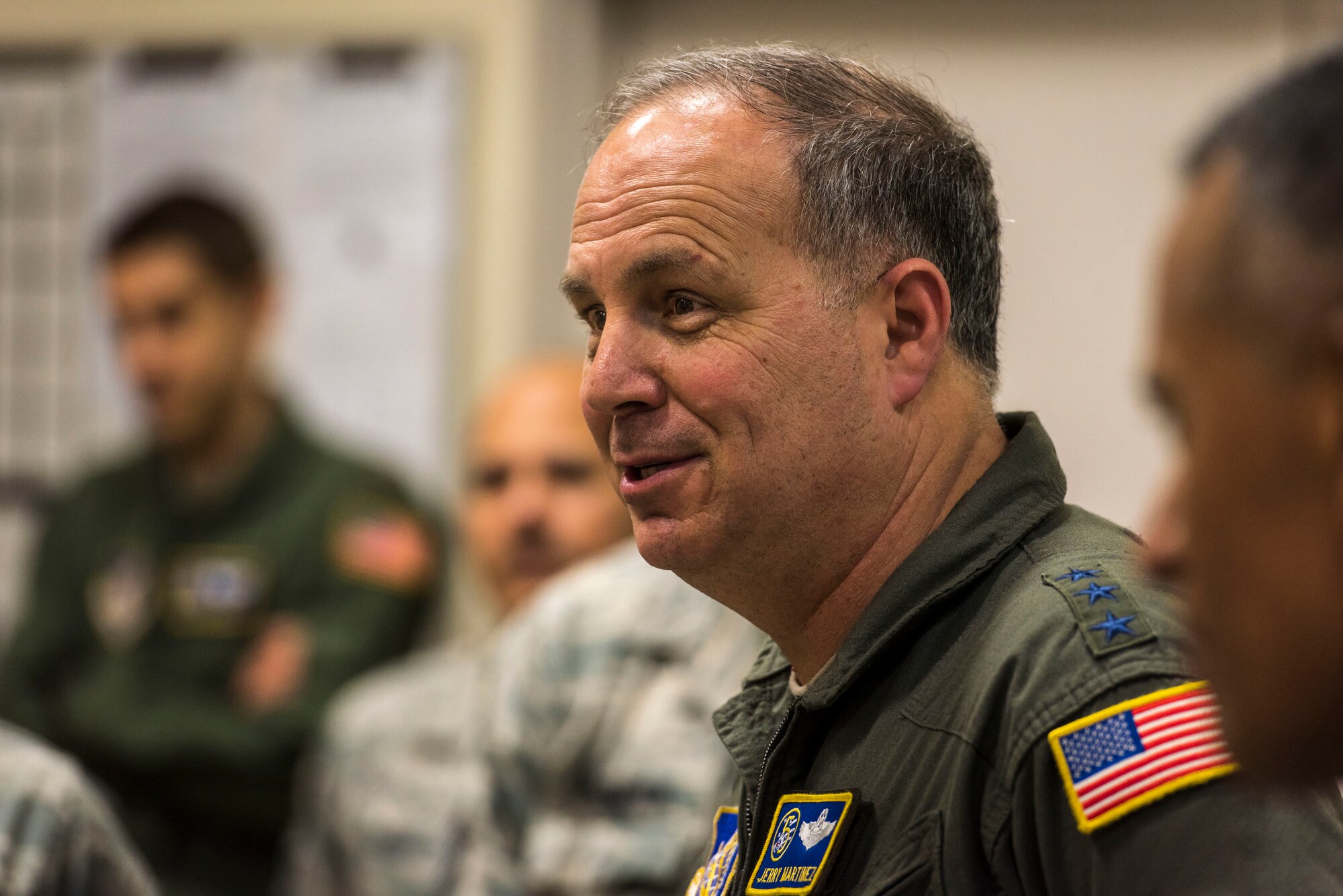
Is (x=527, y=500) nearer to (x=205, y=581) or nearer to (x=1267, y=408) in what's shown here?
(x=205, y=581)

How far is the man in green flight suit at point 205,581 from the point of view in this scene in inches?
127

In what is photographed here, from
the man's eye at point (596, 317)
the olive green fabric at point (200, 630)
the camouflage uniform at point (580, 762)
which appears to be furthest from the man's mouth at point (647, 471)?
the olive green fabric at point (200, 630)

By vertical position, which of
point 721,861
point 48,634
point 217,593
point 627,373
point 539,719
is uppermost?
point 627,373

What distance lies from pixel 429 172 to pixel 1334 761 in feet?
9.44

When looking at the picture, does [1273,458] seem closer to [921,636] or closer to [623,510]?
[921,636]

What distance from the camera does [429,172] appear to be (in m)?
3.44

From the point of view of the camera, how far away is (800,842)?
1.13m

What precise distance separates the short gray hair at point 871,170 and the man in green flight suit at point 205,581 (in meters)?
2.23

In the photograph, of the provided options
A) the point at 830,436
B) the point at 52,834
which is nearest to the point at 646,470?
the point at 830,436

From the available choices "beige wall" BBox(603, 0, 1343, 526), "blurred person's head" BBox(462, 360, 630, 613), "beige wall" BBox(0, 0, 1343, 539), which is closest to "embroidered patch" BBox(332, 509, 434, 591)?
"beige wall" BBox(0, 0, 1343, 539)

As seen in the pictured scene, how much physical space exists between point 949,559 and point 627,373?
0.29m

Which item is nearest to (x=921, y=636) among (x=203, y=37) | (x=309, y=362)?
(x=309, y=362)

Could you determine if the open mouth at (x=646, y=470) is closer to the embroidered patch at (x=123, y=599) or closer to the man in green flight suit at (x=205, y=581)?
the man in green flight suit at (x=205, y=581)

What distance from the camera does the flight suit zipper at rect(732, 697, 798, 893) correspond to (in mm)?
1184
